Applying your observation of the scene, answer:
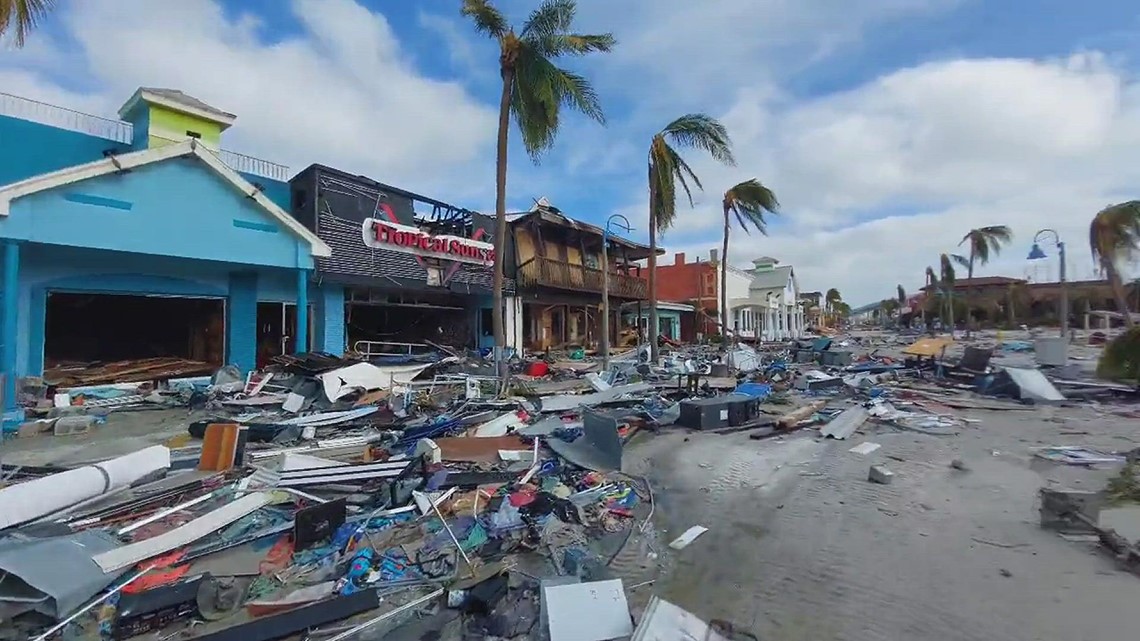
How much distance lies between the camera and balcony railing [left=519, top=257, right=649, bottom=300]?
22656 mm

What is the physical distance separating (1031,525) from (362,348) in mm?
16947

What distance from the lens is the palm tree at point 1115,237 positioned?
17688mm

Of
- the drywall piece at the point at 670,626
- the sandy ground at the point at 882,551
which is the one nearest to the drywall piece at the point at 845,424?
the sandy ground at the point at 882,551

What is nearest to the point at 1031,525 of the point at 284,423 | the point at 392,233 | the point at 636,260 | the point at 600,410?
the point at 600,410

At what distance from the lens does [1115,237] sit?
18391mm

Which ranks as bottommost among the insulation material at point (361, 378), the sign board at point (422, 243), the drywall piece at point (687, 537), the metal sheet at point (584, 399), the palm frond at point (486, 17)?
the drywall piece at point (687, 537)

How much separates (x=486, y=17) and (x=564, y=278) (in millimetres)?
13257

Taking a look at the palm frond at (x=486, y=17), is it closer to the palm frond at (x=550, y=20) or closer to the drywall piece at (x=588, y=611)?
the palm frond at (x=550, y=20)

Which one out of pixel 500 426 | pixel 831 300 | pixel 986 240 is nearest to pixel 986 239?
pixel 986 240

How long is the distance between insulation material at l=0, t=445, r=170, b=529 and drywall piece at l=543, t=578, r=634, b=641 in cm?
465

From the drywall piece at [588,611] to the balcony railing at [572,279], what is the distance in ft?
63.4

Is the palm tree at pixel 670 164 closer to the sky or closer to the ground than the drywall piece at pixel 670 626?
closer to the sky

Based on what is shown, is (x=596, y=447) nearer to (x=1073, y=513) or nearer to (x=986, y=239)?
(x=1073, y=513)

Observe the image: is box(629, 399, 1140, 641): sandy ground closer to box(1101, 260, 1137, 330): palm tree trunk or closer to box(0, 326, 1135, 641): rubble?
box(0, 326, 1135, 641): rubble
